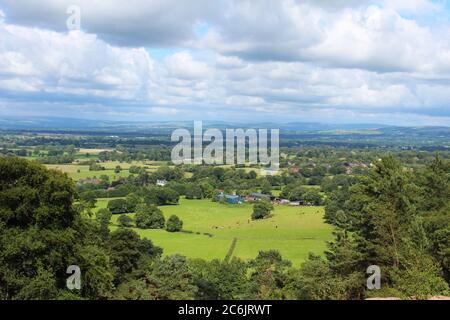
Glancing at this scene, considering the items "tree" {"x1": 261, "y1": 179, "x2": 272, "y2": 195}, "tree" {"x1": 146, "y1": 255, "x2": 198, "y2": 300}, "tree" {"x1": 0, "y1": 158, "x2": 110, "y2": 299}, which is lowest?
"tree" {"x1": 261, "y1": 179, "x2": 272, "y2": 195}

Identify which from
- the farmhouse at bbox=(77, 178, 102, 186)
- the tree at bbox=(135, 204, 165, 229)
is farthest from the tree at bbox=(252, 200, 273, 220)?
the farmhouse at bbox=(77, 178, 102, 186)

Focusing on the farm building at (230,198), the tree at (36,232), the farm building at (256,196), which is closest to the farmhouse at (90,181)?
the farm building at (230,198)

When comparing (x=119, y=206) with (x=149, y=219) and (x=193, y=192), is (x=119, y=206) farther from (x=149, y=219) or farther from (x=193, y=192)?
(x=193, y=192)

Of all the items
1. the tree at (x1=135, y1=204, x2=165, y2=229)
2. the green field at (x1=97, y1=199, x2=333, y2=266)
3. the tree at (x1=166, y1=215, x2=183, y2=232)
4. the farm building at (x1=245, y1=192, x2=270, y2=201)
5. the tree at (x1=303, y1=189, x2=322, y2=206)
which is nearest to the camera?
the green field at (x1=97, y1=199, x2=333, y2=266)

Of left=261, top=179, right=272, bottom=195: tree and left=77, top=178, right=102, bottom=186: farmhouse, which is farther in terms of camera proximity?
left=261, top=179, right=272, bottom=195: tree

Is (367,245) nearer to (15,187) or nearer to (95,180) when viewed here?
(15,187)

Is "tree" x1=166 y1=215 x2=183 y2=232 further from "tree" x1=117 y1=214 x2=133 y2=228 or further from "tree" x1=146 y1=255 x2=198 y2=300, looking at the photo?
"tree" x1=146 y1=255 x2=198 y2=300

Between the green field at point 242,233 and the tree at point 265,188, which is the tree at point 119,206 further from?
the tree at point 265,188
